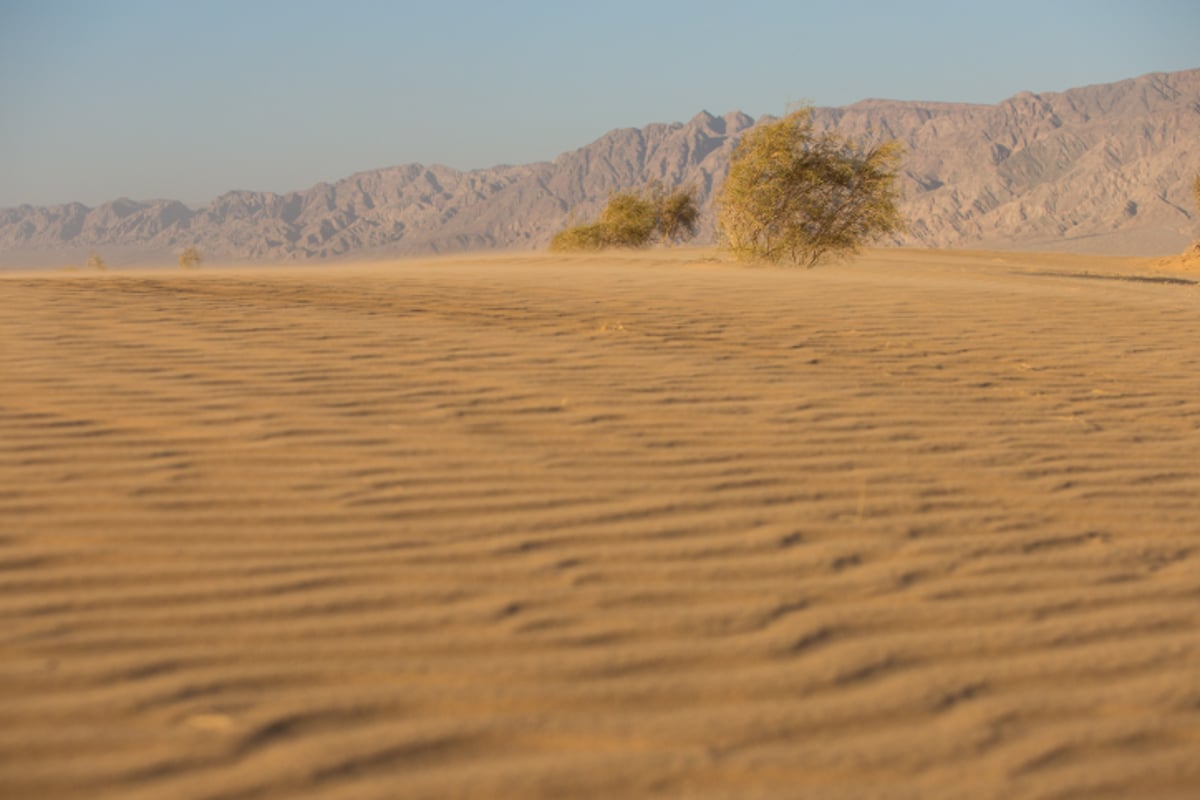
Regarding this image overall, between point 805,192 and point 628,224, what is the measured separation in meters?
19.2

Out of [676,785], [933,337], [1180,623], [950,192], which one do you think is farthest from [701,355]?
[950,192]

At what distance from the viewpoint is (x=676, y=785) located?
2.30m

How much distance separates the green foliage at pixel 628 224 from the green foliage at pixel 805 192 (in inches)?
731

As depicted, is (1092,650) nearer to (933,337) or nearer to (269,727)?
(269,727)

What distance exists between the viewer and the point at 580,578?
3236 millimetres

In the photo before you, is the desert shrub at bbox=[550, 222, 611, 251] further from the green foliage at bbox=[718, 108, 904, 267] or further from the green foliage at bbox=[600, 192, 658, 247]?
the green foliage at bbox=[718, 108, 904, 267]

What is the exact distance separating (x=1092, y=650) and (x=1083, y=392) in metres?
3.46

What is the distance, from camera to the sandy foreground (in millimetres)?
2393

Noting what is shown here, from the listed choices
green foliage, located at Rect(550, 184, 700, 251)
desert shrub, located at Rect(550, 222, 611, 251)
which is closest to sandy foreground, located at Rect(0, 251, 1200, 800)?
desert shrub, located at Rect(550, 222, 611, 251)

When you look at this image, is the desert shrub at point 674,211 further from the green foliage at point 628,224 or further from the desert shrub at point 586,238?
the desert shrub at point 586,238

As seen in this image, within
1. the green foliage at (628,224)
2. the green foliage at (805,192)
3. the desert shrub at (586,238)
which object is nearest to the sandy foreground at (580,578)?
the green foliage at (805,192)

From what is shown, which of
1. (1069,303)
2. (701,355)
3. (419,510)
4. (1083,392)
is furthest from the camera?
(1069,303)

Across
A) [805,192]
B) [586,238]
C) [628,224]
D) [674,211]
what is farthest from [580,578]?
[674,211]

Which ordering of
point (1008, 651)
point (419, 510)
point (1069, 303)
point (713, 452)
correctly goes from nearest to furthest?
1. point (1008, 651)
2. point (419, 510)
3. point (713, 452)
4. point (1069, 303)
